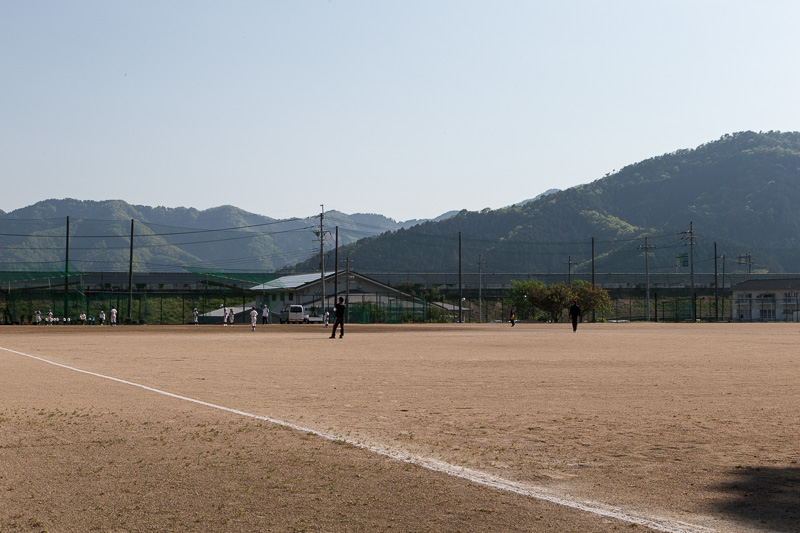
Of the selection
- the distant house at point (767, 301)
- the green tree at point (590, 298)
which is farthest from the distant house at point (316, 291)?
the distant house at point (767, 301)

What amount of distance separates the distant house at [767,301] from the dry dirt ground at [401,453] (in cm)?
8326

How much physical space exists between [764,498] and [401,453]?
10.7 feet

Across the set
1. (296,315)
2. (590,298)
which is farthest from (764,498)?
(590,298)

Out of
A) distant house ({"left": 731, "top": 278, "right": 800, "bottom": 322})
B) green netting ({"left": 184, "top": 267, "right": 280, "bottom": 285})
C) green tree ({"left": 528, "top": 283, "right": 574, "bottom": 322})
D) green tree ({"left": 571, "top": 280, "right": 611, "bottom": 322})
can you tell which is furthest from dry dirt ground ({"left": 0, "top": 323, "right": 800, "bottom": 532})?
distant house ({"left": 731, "top": 278, "right": 800, "bottom": 322})

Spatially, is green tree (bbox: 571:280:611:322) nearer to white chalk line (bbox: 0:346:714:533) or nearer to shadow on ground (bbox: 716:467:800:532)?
white chalk line (bbox: 0:346:714:533)

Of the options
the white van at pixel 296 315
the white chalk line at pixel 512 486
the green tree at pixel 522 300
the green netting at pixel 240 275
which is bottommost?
the white chalk line at pixel 512 486

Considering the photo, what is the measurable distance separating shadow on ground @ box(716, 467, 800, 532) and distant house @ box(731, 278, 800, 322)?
87.4 m

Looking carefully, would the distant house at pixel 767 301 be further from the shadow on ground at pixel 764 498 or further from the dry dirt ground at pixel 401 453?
the shadow on ground at pixel 764 498

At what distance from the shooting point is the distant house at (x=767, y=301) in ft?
302

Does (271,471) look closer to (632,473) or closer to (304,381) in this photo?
(632,473)

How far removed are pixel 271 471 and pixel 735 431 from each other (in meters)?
5.31

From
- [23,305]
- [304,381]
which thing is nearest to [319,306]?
[23,305]

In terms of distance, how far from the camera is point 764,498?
622 cm

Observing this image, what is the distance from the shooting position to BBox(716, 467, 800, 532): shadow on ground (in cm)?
562
